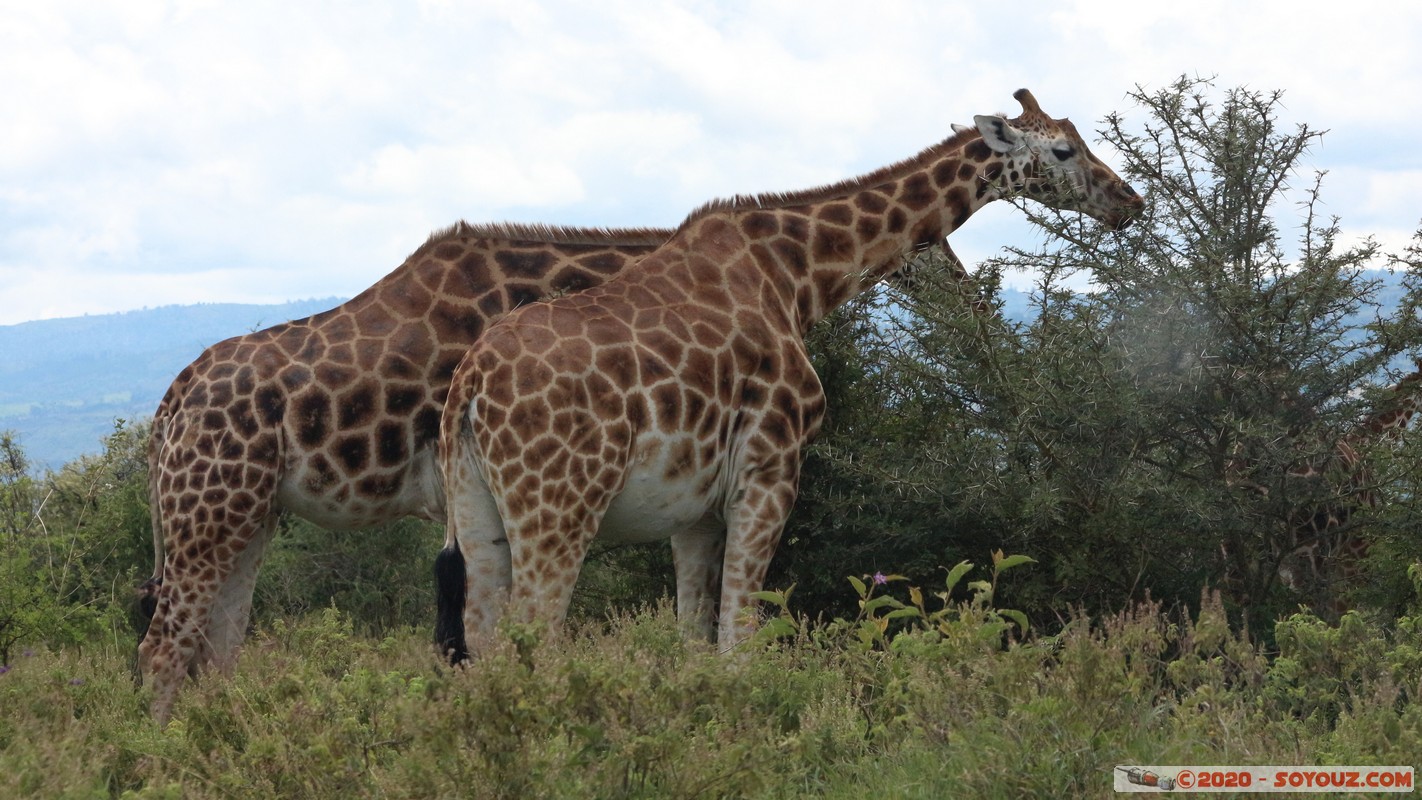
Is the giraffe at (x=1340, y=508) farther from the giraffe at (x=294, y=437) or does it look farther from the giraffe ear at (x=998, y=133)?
the giraffe at (x=294, y=437)

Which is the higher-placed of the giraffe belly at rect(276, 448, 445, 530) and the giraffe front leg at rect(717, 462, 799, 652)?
the giraffe belly at rect(276, 448, 445, 530)

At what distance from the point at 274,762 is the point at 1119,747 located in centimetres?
305

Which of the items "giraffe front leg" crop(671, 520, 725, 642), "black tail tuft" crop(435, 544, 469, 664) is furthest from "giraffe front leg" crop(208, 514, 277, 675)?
"giraffe front leg" crop(671, 520, 725, 642)

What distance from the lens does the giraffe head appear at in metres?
8.89

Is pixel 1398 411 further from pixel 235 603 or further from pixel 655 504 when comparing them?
pixel 235 603

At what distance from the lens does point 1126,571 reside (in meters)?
8.48

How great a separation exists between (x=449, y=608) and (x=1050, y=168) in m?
4.78

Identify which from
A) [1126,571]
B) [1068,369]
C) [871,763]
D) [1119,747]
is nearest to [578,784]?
[871,763]

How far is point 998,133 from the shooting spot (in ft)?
29.2

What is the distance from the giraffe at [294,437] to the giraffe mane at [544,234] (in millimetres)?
210

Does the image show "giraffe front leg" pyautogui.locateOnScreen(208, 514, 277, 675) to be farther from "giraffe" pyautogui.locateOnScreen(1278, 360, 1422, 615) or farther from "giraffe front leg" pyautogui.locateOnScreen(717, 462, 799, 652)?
"giraffe" pyautogui.locateOnScreen(1278, 360, 1422, 615)

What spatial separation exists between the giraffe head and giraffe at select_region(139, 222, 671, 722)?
2.97 meters

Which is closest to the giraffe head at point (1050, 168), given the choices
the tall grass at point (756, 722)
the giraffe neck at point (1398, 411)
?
the giraffe neck at point (1398, 411)

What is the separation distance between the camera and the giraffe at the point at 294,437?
7730mm
